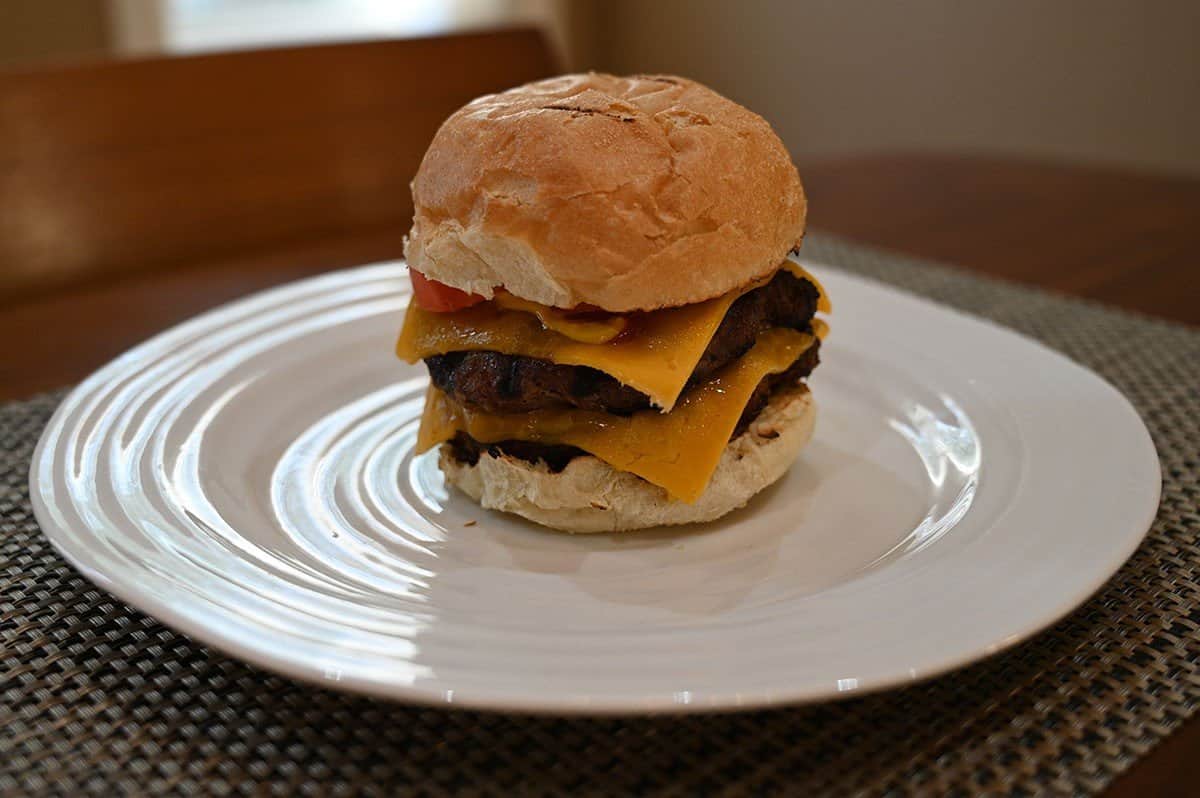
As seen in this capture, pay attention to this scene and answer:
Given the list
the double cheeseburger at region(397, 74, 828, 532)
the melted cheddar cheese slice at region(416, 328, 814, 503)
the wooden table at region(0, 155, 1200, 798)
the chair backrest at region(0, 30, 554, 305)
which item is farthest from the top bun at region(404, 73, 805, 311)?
the chair backrest at region(0, 30, 554, 305)

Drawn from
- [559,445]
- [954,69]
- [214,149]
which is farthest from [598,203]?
[954,69]

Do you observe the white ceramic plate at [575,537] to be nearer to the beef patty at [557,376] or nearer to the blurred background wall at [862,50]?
the beef patty at [557,376]

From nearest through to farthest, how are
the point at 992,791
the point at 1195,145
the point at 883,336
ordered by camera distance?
the point at 992,791
the point at 883,336
the point at 1195,145

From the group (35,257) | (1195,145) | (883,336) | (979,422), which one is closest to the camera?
(979,422)

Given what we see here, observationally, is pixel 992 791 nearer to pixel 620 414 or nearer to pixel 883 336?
pixel 620 414

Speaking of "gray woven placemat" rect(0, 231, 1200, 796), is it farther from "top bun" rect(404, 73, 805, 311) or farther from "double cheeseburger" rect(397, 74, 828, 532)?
"top bun" rect(404, 73, 805, 311)

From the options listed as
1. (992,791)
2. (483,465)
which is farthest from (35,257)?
(992,791)

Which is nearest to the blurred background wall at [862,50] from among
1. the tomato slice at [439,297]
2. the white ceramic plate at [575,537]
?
the white ceramic plate at [575,537]

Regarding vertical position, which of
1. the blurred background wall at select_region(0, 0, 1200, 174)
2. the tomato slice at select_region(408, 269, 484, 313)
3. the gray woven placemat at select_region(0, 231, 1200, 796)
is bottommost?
the blurred background wall at select_region(0, 0, 1200, 174)
